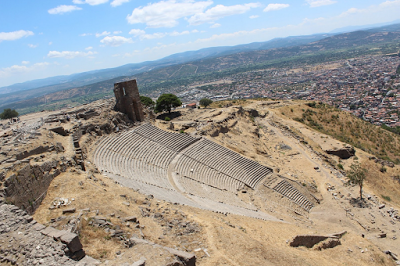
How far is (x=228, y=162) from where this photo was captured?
28875 millimetres

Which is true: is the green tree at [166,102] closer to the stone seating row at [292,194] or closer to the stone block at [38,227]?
the stone seating row at [292,194]

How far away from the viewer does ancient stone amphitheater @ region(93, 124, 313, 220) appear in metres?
20.0

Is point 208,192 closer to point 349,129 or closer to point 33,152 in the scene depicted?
point 33,152

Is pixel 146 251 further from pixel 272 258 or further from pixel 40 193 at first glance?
pixel 40 193

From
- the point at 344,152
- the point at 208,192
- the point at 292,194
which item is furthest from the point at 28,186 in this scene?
the point at 344,152

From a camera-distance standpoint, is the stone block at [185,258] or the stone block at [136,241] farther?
the stone block at [136,241]

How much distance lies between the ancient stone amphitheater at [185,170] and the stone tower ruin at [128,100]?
294 centimetres

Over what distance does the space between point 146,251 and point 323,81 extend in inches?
6144

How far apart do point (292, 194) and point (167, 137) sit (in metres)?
15.1

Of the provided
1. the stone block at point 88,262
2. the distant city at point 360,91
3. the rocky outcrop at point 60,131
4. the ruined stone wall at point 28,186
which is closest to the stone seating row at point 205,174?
the rocky outcrop at point 60,131

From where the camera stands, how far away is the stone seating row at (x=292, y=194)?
998 inches

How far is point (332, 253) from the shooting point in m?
14.4

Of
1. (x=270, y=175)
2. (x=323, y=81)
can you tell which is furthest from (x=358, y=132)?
(x=323, y=81)

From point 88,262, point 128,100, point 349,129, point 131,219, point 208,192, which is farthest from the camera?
point 349,129
